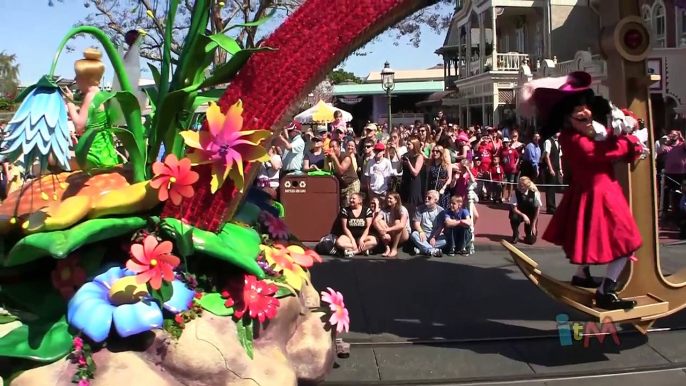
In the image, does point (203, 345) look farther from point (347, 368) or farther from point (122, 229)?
point (347, 368)

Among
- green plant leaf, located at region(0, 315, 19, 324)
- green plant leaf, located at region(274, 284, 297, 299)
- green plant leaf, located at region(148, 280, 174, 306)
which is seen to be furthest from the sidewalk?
green plant leaf, located at region(0, 315, 19, 324)

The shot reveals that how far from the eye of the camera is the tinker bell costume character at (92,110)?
10.5ft

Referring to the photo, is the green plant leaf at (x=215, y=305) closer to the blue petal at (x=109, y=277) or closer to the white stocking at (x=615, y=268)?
the blue petal at (x=109, y=277)

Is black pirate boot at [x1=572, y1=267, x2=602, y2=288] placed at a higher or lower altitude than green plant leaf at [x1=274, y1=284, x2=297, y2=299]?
lower

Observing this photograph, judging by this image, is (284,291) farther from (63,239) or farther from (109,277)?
(63,239)

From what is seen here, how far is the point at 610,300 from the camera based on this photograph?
178 inches

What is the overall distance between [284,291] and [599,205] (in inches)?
89.8

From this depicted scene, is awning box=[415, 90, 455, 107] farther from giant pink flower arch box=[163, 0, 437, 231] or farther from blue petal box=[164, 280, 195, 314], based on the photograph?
blue petal box=[164, 280, 195, 314]

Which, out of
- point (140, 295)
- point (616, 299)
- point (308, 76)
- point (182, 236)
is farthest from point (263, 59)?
point (616, 299)

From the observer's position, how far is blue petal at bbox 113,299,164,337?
2705 millimetres

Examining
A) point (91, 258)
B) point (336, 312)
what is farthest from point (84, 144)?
point (336, 312)

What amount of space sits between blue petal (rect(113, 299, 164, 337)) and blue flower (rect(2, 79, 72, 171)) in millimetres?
614

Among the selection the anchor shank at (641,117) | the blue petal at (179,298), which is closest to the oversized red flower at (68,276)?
the blue petal at (179,298)

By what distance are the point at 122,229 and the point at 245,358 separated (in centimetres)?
74
